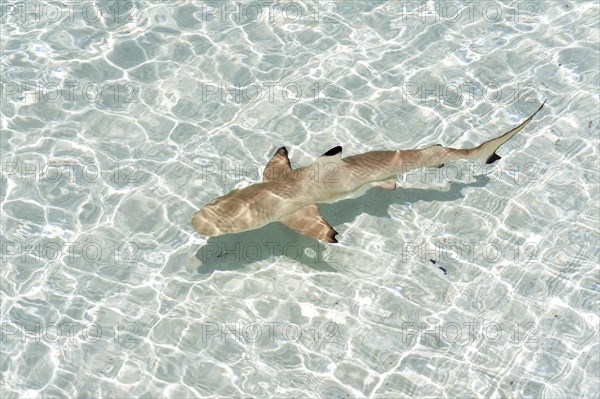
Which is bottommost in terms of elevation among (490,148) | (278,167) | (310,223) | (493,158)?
(310,223)

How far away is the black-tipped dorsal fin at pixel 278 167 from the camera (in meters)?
8.78

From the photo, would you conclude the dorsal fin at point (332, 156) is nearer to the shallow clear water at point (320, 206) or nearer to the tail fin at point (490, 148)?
the shallow clear water at point (320, 206)

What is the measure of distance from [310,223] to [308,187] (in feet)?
1.33

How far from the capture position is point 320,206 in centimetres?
909

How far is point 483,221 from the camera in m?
9.11

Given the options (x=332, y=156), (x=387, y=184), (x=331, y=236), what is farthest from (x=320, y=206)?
(x=331, y=236)

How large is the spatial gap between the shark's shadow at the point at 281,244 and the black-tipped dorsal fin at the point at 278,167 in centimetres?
52

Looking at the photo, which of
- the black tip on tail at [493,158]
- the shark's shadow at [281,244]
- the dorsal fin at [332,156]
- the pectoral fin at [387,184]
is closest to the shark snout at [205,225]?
the shark's shadow at [281,244]

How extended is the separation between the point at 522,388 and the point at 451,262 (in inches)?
60.6

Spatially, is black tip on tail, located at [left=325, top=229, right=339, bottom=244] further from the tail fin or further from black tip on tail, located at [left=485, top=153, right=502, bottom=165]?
black tip on tail, located at [left=485, top=153, right=502, bottom=165]

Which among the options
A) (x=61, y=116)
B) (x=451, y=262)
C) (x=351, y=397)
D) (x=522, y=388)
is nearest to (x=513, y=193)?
(x=451, y=262)

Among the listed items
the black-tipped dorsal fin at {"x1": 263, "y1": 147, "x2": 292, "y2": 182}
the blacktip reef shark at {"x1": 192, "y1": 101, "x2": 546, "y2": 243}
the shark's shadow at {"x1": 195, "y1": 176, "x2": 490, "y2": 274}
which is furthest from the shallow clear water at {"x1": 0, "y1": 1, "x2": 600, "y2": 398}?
the blacktip reef shark at {"x1": 192, "y1": 101, "x2": 546, "y2": 243}

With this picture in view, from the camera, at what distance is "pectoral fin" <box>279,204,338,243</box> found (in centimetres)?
809

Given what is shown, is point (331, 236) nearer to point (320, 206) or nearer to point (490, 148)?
point (320, 206)
